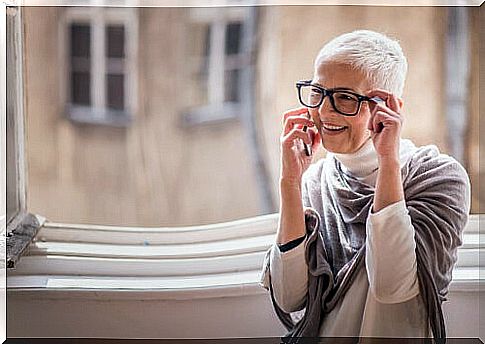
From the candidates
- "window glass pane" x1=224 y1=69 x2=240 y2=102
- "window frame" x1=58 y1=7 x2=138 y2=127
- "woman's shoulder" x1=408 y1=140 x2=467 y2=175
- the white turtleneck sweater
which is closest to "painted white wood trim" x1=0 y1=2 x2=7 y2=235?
"window frame" x1=58 y1=7 x2=138 y2=127

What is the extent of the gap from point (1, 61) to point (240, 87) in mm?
470

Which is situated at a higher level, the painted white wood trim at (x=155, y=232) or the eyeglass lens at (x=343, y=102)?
the eyeglass lens at (x=343, y=102)

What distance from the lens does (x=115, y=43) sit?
1830 mm

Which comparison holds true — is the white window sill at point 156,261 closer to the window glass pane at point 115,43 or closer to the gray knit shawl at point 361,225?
the gray knit shawl at point 361,225

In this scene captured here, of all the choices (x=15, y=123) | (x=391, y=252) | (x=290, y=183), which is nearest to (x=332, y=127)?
(x=290, y=183)

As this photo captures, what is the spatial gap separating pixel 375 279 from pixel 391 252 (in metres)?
0.06

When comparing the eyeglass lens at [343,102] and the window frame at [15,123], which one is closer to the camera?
the eyeglass lens at [343,102]

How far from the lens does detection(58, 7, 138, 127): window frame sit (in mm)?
1827

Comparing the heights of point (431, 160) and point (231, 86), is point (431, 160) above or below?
below

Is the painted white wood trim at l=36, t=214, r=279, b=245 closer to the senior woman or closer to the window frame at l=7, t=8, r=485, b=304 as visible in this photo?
the window frame at l=7, t=8, r=485, b=304

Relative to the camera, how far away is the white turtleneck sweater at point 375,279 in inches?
65.6

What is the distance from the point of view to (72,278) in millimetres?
1860

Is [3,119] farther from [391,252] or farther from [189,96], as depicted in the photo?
[391,252]

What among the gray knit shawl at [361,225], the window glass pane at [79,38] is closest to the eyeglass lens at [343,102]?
the gray knit shawl at [361,225]
